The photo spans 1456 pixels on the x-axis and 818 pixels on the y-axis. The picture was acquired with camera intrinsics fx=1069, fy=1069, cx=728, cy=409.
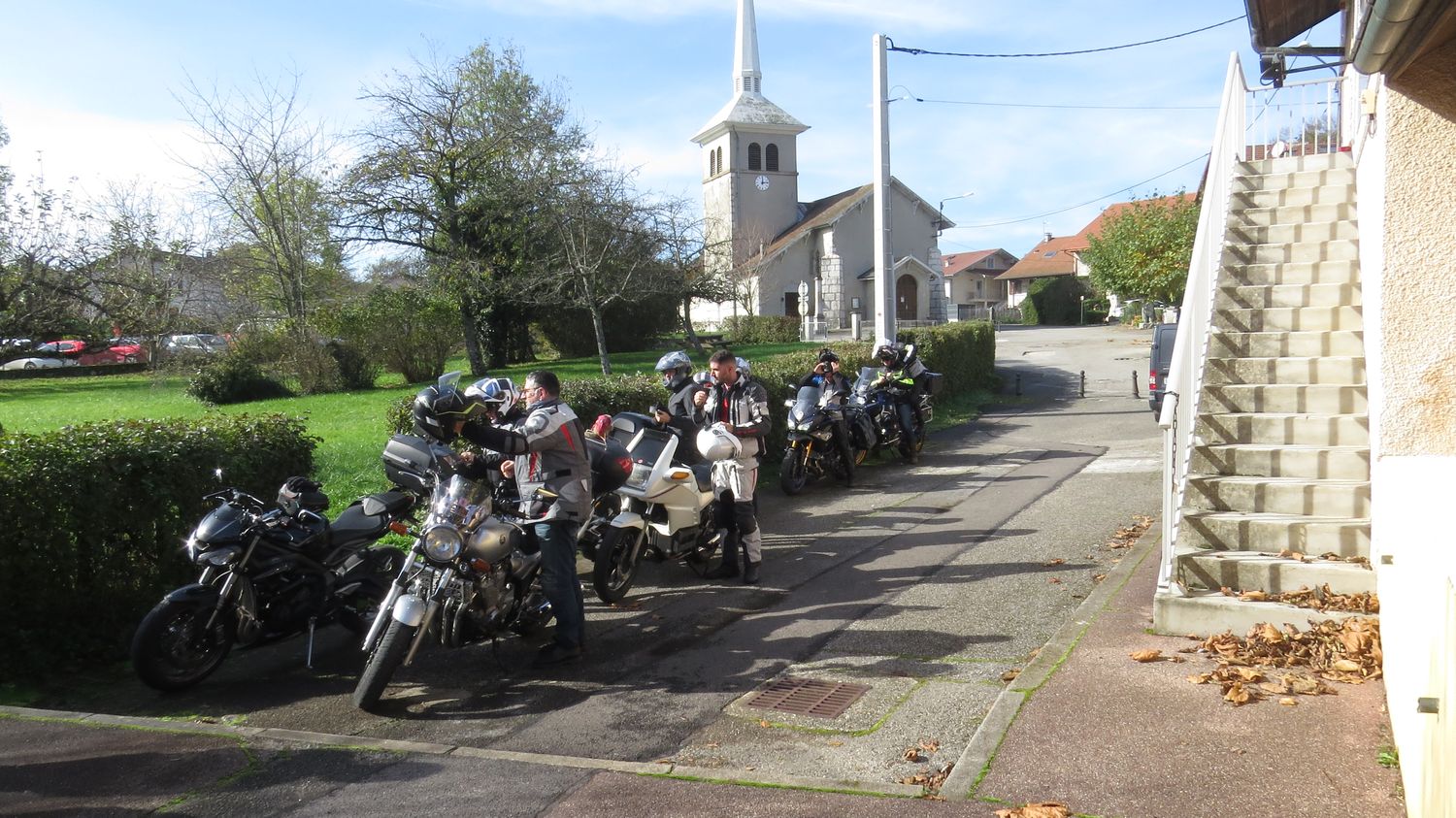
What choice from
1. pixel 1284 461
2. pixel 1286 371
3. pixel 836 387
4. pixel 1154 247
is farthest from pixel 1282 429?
pixel 1154 247

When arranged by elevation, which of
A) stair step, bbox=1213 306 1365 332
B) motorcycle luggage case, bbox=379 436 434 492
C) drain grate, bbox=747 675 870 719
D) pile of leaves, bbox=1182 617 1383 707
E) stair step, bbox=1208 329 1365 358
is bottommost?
drain grate, bbox=747 675 870 719

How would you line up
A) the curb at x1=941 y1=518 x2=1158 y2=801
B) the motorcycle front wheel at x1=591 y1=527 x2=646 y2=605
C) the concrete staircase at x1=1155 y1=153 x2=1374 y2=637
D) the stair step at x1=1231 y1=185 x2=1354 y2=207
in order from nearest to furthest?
the curb at x1=941 y1=518 x2=1158 y2=801 → the concrete staircase at x1=1155 y1=153 x2=1374 y2=637 → the motorcycle front wheel at x1=591 y1=527 x2=646 y2=605 → the stair step at x1=1231 y1=185 x2=1354 y2=207

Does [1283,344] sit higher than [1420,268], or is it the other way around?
[1420,268]

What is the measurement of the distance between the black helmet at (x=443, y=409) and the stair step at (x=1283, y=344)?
571 cm

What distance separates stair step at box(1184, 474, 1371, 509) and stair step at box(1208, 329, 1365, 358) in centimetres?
154

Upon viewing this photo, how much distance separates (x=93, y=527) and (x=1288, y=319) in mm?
8521

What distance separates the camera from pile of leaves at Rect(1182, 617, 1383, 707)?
495 centimetres

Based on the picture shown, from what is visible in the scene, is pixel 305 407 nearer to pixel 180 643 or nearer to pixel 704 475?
pixel 704 475

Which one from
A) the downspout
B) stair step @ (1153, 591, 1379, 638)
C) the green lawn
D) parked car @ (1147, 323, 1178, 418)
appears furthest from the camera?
parked car @ (1147, 323, 1178, 418)

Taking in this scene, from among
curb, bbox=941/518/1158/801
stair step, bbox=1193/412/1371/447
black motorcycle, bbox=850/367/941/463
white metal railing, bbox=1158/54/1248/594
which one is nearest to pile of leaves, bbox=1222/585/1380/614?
white metal railing, bbox=1158/54/1248/594

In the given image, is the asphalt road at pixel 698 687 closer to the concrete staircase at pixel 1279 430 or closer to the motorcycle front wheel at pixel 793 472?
the concrete staircase at pixel 1279 430

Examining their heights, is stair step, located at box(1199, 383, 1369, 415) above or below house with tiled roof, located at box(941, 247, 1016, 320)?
below

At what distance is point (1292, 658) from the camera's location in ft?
17.3

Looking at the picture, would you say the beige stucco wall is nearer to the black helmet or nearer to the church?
the black helmet
